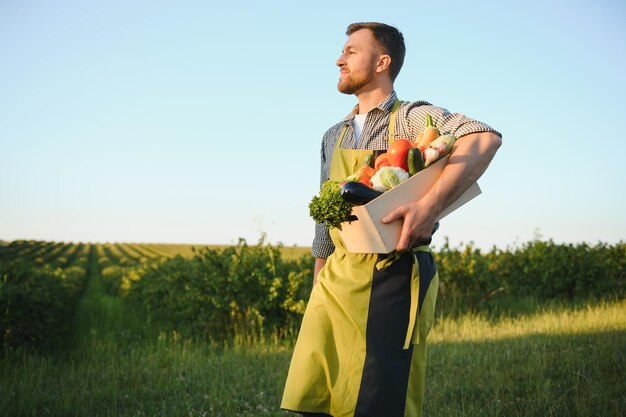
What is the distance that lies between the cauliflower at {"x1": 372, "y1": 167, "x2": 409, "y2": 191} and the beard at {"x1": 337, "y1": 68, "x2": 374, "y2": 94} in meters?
0.72

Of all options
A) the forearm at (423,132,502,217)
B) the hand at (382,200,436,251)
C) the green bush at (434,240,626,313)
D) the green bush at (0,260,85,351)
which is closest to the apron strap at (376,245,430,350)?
the hand at (382,200,436,251)

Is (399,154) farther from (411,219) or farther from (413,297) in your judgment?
(413,297)

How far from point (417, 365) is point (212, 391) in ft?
11.2

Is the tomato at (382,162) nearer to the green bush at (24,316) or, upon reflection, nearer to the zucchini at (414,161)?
the zucchini at (414,161)

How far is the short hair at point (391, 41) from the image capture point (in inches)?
108

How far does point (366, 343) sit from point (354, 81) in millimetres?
1340

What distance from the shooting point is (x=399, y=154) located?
2.24m

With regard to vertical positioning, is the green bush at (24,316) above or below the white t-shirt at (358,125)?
below

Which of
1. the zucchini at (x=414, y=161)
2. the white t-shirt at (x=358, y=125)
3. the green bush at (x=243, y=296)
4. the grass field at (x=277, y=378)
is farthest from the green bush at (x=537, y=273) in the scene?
the zucchini at (x=414, y=161)

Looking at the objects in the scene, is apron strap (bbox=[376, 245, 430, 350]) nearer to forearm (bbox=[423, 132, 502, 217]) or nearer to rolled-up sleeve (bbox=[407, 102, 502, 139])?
forearm (bbox=[423, 132, 502, 217])

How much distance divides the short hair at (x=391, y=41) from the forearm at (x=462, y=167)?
0.73 m

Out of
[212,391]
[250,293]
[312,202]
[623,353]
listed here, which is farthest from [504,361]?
[312,202]

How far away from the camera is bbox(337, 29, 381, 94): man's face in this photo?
272cm

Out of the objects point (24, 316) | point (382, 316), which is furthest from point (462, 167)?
point (24, 316)
